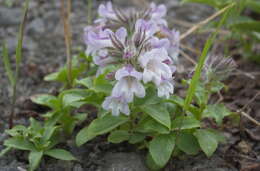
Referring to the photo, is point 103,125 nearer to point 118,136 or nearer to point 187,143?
point 118,136

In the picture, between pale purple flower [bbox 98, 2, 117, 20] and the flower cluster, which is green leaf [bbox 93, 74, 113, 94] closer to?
the flower cluster

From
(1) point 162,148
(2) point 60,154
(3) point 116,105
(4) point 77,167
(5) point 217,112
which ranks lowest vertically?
(4) point 77,167

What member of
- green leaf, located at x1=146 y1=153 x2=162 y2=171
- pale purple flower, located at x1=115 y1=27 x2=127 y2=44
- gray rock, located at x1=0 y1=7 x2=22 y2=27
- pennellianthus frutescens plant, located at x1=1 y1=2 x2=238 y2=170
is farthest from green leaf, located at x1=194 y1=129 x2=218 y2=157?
gray rock, located at x1=0 y1=7 x2=22 y2=27

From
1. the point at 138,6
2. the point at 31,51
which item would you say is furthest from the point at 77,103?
the point at 138,6

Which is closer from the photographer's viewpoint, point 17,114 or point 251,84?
point 17,114

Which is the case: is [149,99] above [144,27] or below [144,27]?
below

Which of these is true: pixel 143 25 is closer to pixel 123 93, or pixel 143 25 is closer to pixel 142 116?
pixel 123 93

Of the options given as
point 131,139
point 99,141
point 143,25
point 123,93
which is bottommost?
point 99,141

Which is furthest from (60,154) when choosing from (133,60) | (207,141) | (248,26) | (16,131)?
(248,26)
